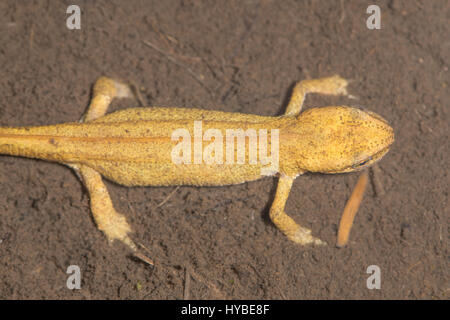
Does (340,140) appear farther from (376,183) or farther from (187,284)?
(187,284)

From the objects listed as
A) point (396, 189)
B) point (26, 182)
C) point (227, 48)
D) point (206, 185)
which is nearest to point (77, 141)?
point (26, 182)

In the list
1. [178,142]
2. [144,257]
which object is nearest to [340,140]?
[178,142]

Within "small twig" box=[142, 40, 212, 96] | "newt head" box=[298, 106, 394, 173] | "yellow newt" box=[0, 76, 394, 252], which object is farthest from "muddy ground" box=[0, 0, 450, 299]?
"newt head" box=[298, 106, 394, 173]

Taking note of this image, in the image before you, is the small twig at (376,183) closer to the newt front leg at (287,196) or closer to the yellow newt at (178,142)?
the yellow newt at (178,142)

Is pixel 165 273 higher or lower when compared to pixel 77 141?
lower

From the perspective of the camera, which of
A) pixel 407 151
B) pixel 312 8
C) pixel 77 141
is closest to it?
pixel 77 141

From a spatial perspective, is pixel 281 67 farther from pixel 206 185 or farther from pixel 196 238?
pixel 196 238
